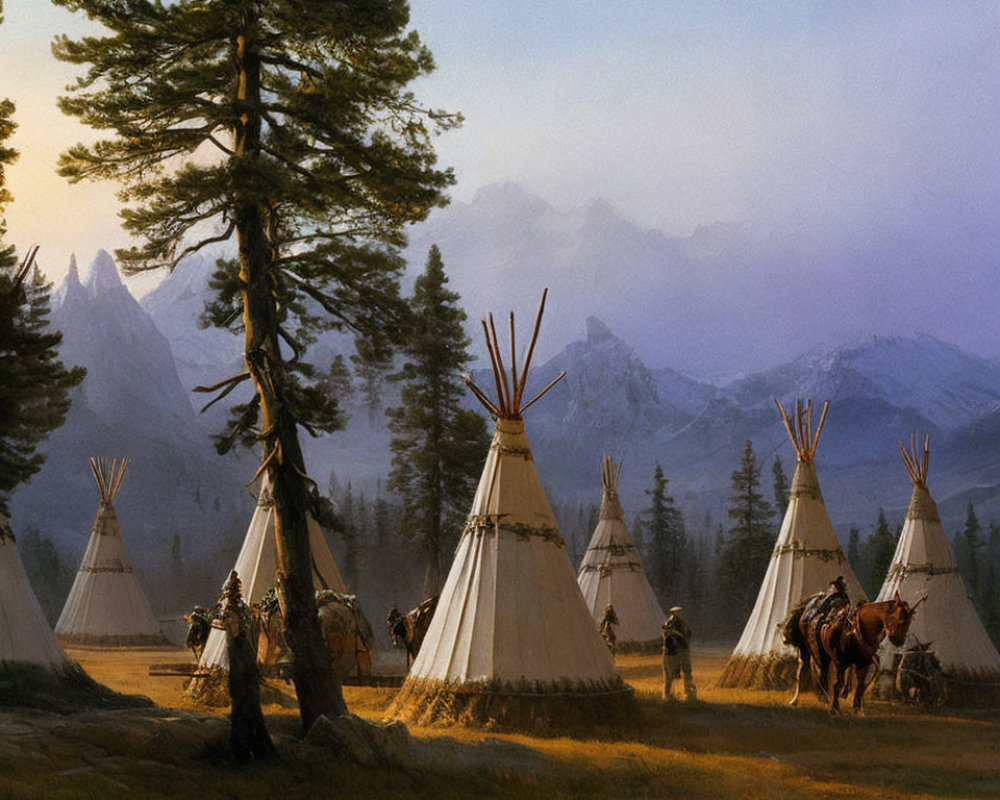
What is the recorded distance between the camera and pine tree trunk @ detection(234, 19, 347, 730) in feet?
38.8

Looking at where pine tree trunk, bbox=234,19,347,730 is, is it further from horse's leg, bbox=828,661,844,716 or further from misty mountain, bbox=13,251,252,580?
misty mountain, bbox=13,251,252,580

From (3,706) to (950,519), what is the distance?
268ft

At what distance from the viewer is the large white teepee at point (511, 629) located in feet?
42.5

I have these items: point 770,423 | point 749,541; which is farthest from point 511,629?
point 770,423

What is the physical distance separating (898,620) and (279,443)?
7.53 meters

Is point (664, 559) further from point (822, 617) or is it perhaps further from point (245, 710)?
point (245, 710)

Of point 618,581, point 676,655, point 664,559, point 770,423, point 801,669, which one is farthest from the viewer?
point 770,423

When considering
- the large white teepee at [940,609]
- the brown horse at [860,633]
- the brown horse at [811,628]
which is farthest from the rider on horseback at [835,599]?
the large white teepee at [940,609]

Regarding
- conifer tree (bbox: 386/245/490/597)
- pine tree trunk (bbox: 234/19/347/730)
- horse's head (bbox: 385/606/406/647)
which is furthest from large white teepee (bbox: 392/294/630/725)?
conifer tree (bbox: 386/245/490/597)

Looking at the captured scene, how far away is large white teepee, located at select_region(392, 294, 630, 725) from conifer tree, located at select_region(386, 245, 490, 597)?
15.3 metres

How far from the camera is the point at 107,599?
29.0 metres

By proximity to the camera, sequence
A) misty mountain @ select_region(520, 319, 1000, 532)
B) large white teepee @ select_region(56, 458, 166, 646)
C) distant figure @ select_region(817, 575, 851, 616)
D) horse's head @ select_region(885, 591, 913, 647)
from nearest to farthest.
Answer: horse's head @ select_region(885, 591, 913, 647), distant figure @ select_region(817, 575, 851, 616), large white teepee @ select_region(56, 458, 166, 646), misty mountain @ select_region(520, 319, 1000, 532)

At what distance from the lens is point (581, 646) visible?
44.3 feet

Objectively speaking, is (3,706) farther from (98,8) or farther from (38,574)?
(38,574)
